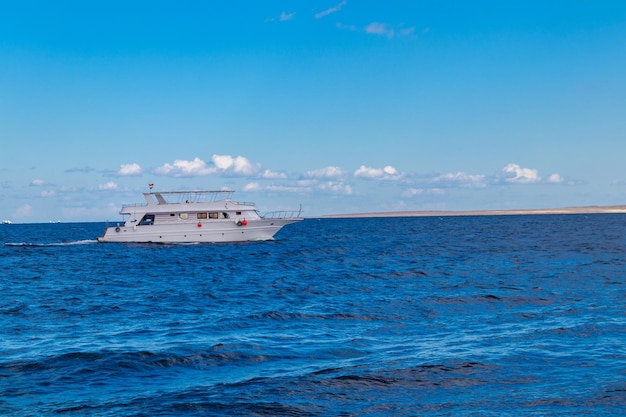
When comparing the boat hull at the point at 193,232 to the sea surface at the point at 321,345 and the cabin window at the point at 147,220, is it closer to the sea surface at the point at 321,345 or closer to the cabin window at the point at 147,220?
the cabin window at the point at 147,220

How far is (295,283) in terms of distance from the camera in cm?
3094

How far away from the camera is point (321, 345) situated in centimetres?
1627

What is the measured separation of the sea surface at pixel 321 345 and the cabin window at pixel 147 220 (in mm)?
27891

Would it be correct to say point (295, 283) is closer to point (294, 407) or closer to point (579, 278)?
point (579, 278)

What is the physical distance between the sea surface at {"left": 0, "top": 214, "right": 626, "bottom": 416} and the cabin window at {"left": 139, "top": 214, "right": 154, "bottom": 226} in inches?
1098

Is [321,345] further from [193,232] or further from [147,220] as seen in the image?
[147,220]

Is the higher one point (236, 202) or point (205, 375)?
point (236, 202)

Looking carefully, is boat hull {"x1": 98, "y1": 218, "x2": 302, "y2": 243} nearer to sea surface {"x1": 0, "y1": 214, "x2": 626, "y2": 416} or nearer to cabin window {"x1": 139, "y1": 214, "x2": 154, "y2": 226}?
cabin window {"x1": 139, "y1": 214, "x2": 154, "y2": 226}

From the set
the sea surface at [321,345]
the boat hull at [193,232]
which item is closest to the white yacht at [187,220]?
the boat hull at [193,232]

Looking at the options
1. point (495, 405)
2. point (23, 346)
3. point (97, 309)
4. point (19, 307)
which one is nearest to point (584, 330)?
point (495, 405)

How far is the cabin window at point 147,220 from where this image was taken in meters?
62.0

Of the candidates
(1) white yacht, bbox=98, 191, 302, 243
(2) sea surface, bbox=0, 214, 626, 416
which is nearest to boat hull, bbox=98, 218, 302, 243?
(1) white yacht, bbox=98, 191, 302, 243

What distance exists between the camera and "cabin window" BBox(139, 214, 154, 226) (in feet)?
204

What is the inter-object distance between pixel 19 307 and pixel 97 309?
11.0ft
